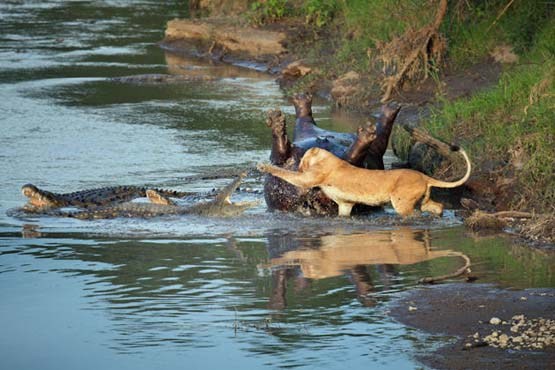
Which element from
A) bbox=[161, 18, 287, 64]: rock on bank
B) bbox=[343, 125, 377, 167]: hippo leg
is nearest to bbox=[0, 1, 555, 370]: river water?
bbox=[343, 125, 377, 167]: hippo leg

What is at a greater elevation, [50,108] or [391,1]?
[391,1]

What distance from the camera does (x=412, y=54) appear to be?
15891 mm

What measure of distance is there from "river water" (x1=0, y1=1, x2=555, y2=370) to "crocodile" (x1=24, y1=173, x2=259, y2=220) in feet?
0.38

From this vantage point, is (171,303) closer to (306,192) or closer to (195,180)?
(306,192)

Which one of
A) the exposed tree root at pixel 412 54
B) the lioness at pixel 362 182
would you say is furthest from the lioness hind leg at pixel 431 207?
the exposed tree root at pixel 412 54

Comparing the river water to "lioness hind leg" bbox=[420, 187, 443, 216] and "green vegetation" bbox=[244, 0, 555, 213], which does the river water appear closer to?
"lioness hind leg" bbox=[420, 187, 443, 216]

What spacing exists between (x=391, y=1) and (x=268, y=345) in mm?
10865

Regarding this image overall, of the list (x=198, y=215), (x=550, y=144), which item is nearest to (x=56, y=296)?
(x=198, y=215)

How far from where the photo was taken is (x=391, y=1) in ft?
56.3

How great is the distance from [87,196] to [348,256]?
3.23 metres

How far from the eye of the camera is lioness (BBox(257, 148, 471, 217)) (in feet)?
33.3

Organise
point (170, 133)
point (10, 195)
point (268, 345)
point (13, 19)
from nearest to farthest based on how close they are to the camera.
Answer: point (268, 345) < point (10, 195) < point (170, 133) < point (13, 19)

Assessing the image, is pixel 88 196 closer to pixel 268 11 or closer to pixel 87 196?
pixel 87 196

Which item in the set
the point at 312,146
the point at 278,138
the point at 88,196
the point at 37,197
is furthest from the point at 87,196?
the point at 312,146
